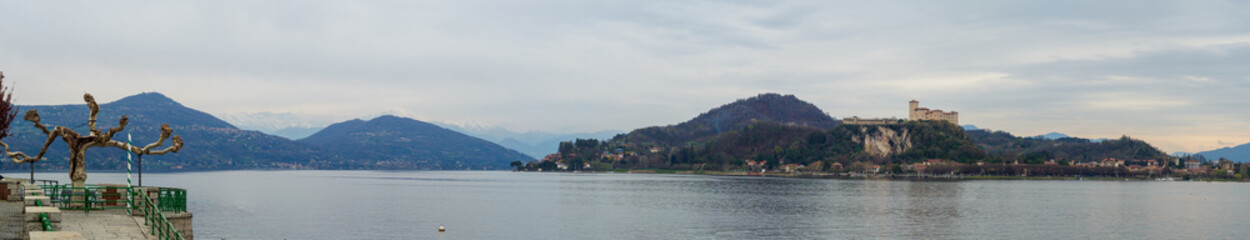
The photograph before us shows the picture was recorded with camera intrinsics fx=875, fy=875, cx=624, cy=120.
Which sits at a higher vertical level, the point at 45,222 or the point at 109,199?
the point at 109,199

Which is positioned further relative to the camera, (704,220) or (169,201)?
(704,220)

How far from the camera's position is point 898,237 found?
2751 inches

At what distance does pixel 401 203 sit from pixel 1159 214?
93.2 meters

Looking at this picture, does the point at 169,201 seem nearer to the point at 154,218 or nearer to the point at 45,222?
the point at 154,218

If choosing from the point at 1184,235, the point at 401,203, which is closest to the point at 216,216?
the point at 401,203

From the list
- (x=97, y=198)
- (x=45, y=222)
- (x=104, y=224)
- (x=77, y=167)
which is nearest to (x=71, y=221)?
(x=104, y=224)

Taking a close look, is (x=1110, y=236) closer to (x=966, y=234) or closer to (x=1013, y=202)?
(x=966, y=234)

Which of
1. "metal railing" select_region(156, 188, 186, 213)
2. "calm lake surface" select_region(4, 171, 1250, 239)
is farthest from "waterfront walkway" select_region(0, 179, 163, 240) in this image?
"calm lake surface" select_region(4, 171, 1250, 239)

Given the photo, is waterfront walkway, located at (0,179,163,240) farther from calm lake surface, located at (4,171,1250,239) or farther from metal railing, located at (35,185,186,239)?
calm lake surface, located at (4,171,1250,239)

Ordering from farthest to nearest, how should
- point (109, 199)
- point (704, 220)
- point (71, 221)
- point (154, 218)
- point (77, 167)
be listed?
point (704, 220)
point (77, 167)
point (109, 199)
point (154, 218)
point (71, 221)

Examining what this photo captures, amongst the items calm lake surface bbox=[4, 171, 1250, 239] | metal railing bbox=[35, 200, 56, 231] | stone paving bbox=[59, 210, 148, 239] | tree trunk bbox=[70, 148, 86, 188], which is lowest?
calm lake surface bbox=[4, 171, 1250, 239]

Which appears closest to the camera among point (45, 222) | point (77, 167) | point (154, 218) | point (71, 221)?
point (45, 222)

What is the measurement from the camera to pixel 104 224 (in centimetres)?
2791

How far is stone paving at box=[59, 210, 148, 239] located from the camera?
84.7ft
